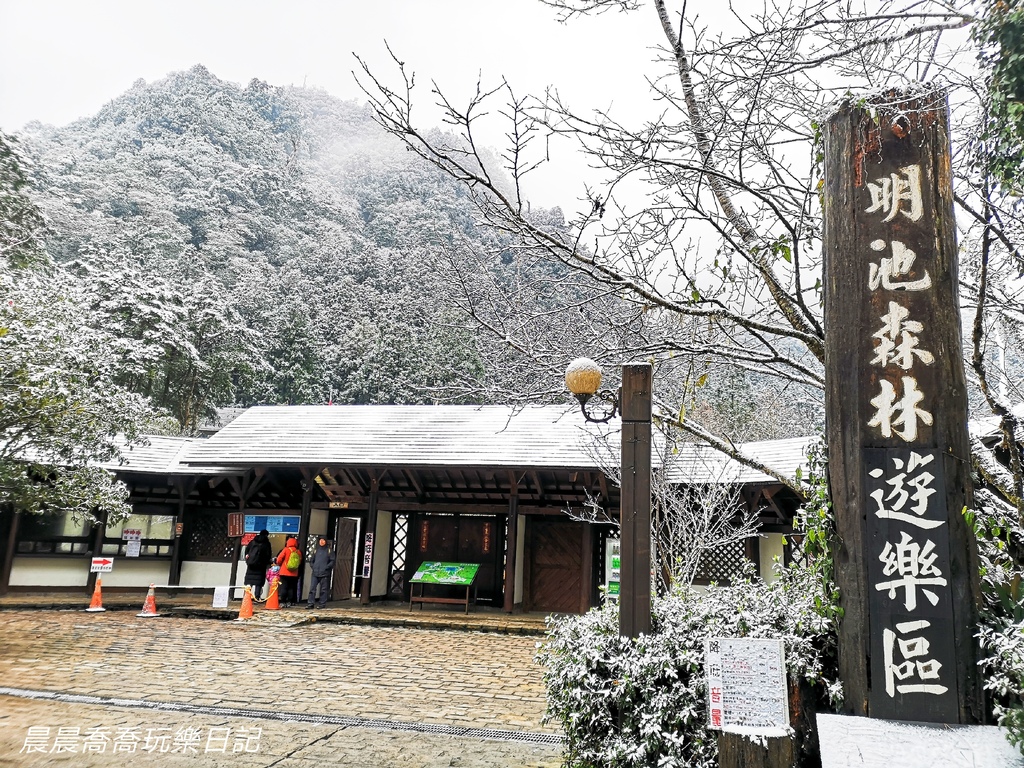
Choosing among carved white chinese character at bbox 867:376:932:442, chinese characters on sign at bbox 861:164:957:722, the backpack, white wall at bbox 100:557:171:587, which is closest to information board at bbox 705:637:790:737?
chinese characters on sign at bbox 861:164:957:722

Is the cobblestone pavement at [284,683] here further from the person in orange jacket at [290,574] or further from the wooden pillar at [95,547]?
the wooden pillar at [95,547]

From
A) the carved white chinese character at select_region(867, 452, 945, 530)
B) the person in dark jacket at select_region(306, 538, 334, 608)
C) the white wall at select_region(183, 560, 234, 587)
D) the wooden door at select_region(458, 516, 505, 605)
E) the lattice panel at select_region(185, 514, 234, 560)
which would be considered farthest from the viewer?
the lattice panel at select_region(185, 514, 234, 560)

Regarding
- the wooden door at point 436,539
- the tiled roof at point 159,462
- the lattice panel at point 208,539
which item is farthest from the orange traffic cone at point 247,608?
the lattice panel at point 208,539

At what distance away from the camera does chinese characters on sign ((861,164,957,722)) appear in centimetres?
333

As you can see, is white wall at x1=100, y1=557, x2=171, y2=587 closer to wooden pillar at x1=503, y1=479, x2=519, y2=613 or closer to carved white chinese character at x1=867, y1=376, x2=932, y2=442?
wooden pillar at x1=503, y1=479, x2=519, y2=613

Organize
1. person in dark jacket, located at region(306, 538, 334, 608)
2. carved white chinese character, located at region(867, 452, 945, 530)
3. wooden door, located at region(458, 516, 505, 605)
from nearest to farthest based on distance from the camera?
carved white chinese character, located at region(867, 452, 945, 530) → person in dark jacket, located at region(306, 538, 334, 608) → wooden door, located at region(458, 516, 505, 605)

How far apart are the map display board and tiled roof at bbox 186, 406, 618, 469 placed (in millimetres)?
2529

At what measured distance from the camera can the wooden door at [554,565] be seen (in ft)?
48.3

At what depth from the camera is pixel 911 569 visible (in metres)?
3.40

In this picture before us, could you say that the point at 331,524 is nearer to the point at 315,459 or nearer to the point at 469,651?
the point at 315,459

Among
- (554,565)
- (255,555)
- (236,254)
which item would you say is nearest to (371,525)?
(255,555)

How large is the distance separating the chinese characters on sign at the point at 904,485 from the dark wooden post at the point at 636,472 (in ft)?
5.24

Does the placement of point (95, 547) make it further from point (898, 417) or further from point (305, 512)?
point (898, 417)

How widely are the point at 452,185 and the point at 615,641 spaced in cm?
4697
